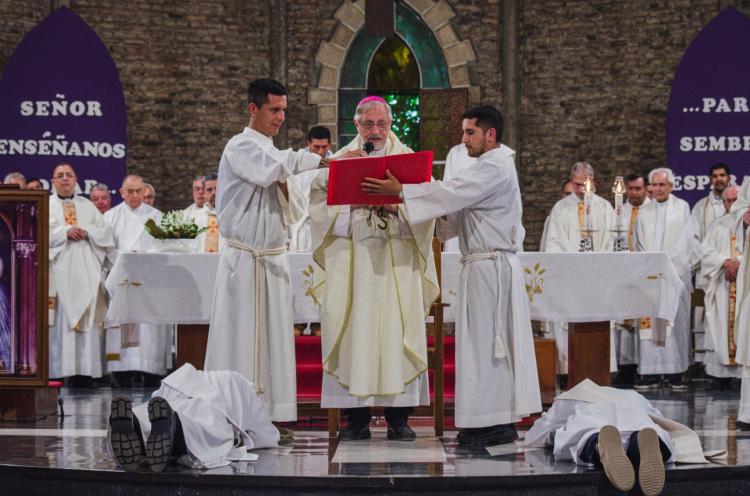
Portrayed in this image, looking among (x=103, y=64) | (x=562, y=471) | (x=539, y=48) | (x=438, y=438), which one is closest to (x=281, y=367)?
(x=438, y=438)

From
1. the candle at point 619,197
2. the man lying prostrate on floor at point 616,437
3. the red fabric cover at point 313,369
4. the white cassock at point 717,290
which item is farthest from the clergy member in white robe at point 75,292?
the man lying prostrate on floor at point 616,437

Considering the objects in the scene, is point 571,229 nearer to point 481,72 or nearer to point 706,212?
point 706,212

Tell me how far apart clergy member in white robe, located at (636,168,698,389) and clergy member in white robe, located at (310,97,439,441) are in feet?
Answer: 16.1

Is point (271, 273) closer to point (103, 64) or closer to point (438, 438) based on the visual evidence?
point (438, 438)

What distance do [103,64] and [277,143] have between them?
84.6 inches

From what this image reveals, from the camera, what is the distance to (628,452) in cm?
509

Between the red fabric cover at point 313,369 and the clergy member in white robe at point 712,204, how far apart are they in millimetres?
4159

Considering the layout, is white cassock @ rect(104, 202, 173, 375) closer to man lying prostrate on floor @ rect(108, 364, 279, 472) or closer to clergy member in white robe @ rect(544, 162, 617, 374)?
clergy member in white robe @ rect(544, 162, 617, 374)

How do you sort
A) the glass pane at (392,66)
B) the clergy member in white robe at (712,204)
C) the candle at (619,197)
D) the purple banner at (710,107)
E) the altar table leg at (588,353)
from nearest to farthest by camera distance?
the altar table leg at (588,353)
the candle at (619,197)
the clergy member in white robe at (712,204)
the purple banner at (710,107)
the glass pane at (392,66)

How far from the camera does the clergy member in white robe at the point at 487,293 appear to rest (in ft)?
19.3

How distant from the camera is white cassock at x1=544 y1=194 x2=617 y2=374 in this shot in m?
10.3

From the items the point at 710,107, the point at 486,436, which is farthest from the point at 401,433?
the point at 710,107

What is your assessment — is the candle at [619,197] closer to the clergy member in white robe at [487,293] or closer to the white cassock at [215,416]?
the clergy member in white robe at [487,293]

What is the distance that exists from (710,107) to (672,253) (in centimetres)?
244
